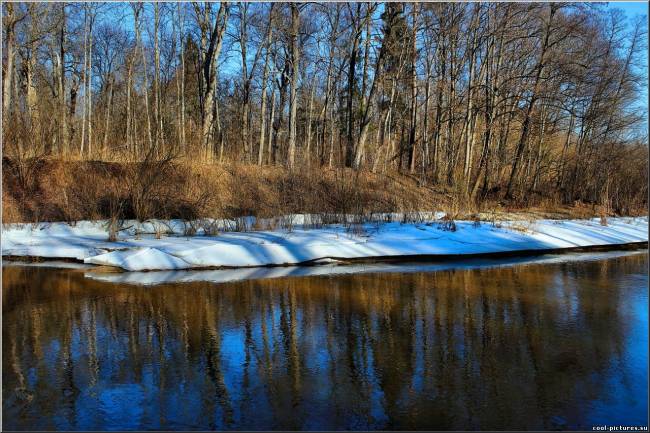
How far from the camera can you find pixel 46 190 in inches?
695

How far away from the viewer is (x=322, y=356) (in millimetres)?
5742

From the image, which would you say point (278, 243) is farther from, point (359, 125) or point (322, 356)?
point (359, 125)

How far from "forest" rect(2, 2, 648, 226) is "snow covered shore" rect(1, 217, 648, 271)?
1.11 metres

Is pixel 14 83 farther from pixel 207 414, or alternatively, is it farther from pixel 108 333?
pixel 207 414

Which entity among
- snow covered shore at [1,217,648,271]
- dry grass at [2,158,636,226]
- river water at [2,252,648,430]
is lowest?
river water at [2,252,648,430]

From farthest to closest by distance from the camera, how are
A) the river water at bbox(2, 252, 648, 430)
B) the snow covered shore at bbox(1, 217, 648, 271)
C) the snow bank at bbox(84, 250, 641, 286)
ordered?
the snow covered shore at bbox(1, 217, 648, 271) → the snow bank at bbox(84, 250, 641, 286) → the river water at bbox(2, 252, 648, 430)

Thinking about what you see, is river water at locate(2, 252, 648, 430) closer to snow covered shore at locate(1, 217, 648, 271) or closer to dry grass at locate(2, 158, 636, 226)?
snow covered shore at locate(1, 217, 648, 271)

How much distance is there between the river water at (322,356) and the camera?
436 centimetres

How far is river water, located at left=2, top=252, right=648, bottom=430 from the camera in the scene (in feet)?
14.3

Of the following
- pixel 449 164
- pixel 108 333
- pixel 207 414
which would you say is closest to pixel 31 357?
pixel 108 333

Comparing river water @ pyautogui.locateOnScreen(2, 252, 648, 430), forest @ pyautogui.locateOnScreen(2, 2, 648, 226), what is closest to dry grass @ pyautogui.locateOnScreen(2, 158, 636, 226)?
forest @ pyautogui.locateOnScreen(2, 2, 648, 226)

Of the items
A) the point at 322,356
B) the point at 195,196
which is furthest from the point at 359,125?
the point at 322,356

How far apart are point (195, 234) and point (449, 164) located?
15815 millimetres

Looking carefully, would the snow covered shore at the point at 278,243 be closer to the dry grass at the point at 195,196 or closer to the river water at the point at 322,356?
the dry grass at the point at 195,196
